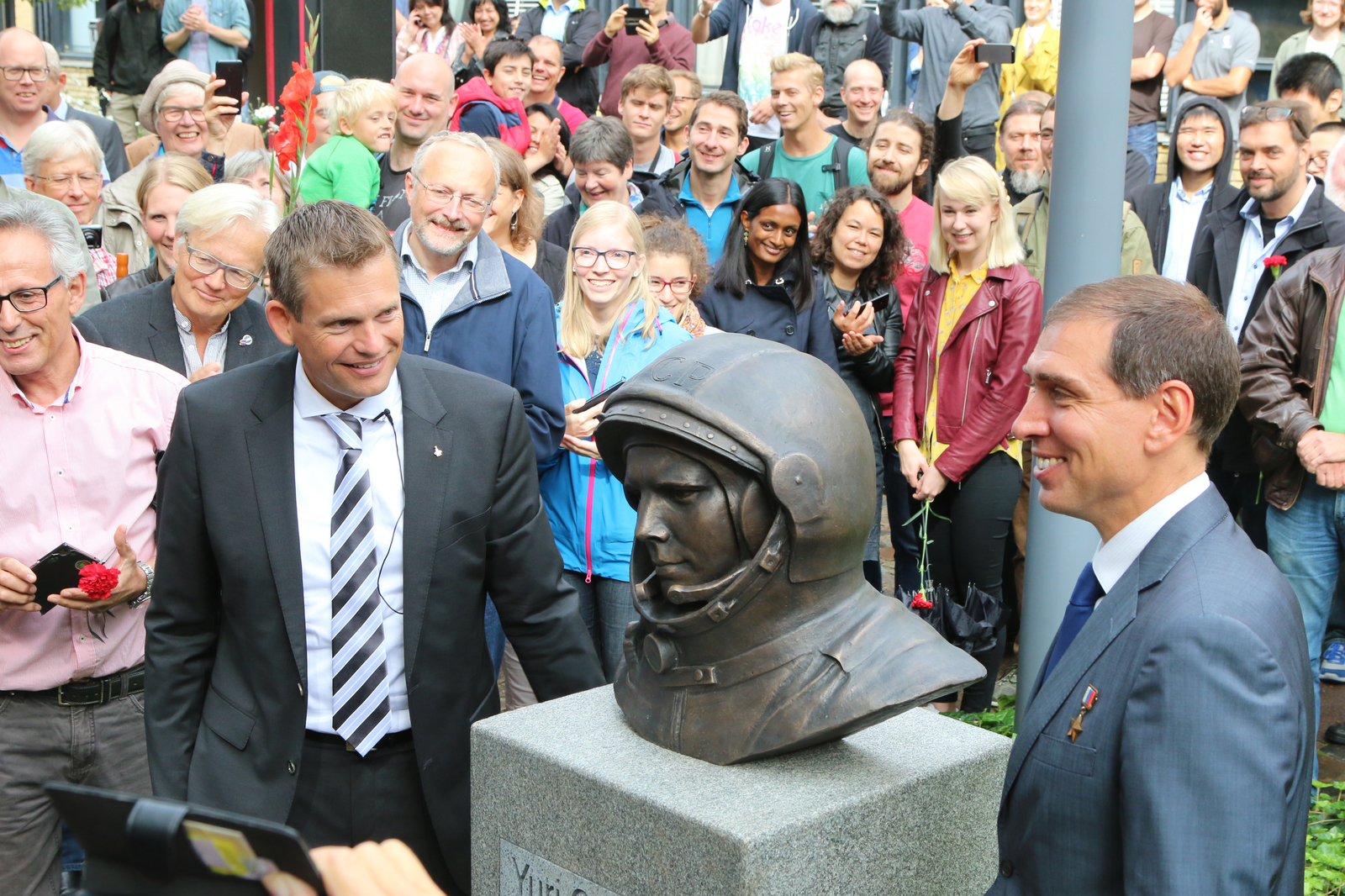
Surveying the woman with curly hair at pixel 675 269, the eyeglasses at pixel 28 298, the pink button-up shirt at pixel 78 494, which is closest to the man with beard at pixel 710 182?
the woman with curly hair at pixel 675 269

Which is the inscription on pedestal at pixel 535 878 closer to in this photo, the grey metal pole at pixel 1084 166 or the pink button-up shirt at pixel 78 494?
the pink button-up shirt at pixel 78 494

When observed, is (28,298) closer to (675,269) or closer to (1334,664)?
(675,269)

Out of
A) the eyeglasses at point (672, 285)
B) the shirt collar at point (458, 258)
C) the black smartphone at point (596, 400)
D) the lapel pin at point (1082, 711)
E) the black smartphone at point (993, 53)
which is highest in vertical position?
the black smartphone at point (993, 53)

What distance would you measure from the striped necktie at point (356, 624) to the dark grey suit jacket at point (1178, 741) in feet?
4.60

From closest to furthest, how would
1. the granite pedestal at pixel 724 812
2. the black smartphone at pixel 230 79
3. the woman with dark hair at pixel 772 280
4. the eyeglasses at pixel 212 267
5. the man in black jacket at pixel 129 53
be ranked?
the granite pedestal at pixel 724 812 → the eyeglasses at pixel 212 267 → the woman with dark hair at pixel 772 280 → the black smartphone at pixel 230 79 → the man in black jacket at pixel 129 53

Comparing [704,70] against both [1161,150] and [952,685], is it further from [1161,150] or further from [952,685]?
[952,685]

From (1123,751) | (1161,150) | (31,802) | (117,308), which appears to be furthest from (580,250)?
(1161,150)

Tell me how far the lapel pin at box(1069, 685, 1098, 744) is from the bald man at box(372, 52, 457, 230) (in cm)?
433

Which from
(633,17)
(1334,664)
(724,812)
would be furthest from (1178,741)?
(633,17)

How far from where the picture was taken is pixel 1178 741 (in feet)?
6.11

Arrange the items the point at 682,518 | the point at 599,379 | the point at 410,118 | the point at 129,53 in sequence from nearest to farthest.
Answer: the point at 682,518 < the point at 599,379 < the point at 410,118 < the point at 129,53

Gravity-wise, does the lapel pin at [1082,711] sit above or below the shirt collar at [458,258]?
below

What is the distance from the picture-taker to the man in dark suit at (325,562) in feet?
9.16

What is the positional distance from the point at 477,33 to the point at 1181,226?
5682mm
